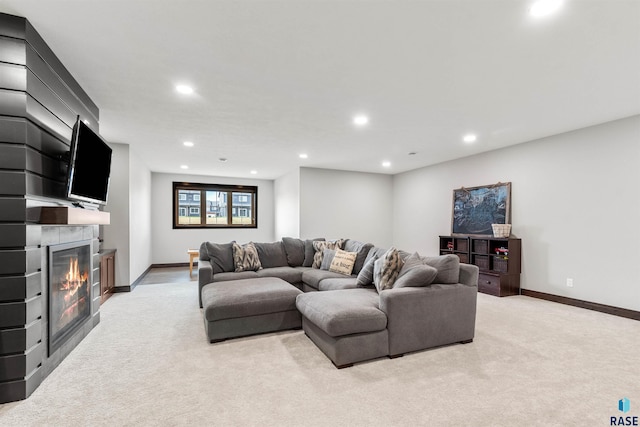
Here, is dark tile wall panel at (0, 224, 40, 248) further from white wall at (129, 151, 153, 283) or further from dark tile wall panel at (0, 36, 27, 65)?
white wall at (129, 151, 153, 283)

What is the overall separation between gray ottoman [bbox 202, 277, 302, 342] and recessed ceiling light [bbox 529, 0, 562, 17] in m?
3.02

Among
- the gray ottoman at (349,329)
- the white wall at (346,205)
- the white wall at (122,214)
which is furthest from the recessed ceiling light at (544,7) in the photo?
the white wall at (122,214)

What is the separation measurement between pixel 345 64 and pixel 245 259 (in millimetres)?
3124

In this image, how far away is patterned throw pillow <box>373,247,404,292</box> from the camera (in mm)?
3049

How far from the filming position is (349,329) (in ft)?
7.98

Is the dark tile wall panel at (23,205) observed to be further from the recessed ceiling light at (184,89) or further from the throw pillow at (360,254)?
the throw pillow at (360,254)

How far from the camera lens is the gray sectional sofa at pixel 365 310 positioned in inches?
98.1

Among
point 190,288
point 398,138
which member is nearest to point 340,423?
point 398,138

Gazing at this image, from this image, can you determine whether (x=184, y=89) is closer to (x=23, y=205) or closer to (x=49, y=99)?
(x=49, y=99)

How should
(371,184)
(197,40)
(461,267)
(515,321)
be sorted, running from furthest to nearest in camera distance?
(371,184) < (515,321) < (461,267) < (197,40)

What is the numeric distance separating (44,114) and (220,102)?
59.6 inches

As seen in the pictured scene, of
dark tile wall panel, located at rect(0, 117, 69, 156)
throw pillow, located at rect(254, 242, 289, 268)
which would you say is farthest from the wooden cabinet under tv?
dark tile wall panel, located at rect(0, 117, 69, 156)

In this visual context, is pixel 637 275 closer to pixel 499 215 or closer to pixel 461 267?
pixel 499 215

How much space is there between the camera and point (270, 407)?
1.91 metres
